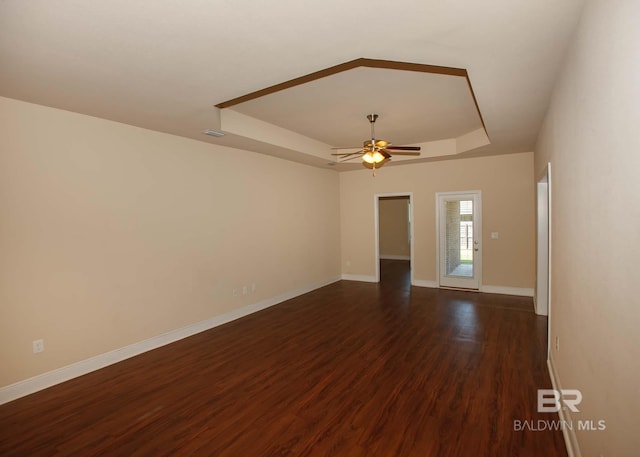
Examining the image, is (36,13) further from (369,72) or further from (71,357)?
(71,357)

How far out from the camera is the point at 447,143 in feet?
20.1

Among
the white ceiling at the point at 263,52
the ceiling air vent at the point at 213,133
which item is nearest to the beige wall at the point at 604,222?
the white ceiling at the point at 263,52

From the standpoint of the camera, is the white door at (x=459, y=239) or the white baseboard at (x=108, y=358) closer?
the white baseboard at (x=108, y=358)

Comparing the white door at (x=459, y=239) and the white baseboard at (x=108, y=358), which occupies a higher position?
the white door at (x=459, y=239)

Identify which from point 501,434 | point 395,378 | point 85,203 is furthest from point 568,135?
point 85,203

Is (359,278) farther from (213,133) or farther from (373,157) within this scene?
(213,133)

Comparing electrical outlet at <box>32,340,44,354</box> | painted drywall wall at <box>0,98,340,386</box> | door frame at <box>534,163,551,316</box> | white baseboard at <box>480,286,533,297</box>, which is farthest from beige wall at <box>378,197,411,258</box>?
electrical outlet at <box>32,340,44,354</box>

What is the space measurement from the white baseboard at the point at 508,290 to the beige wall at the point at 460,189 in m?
0.08

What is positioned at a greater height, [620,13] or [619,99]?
[620,13]

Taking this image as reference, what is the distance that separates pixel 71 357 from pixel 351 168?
19.9 ft

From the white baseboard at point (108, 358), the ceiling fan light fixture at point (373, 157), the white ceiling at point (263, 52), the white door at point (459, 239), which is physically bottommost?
the white baseboard at point (108, 358)

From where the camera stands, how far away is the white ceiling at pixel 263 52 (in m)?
1.81

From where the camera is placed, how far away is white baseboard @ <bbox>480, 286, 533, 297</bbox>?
618 centimetres
